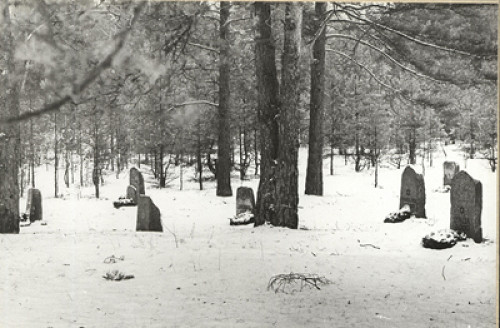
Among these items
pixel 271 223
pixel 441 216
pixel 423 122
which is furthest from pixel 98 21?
pixel 423 122

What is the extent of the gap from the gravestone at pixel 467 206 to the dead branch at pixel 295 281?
2.84m

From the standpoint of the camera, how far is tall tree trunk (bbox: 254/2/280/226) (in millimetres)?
7254

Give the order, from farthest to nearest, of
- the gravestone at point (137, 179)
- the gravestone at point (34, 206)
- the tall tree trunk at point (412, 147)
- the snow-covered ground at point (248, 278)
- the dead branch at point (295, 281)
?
the tall tree trunk at point (412, 147) → the gravestone at point (137, 179) → the gravestone at point (34, 206) → the dead branch at point (295, 281) → the snow-covered ground at point (248, 278)

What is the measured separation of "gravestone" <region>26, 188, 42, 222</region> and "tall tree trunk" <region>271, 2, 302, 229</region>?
5960mm

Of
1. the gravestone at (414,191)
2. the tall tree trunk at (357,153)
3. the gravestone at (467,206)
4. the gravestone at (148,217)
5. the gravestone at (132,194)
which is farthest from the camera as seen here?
the tall tree trunk at (357,153)

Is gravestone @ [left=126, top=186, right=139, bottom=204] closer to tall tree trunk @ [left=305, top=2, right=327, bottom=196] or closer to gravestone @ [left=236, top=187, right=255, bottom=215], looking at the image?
gravestone @ [left=236, top=187, right=255, bottom=215]

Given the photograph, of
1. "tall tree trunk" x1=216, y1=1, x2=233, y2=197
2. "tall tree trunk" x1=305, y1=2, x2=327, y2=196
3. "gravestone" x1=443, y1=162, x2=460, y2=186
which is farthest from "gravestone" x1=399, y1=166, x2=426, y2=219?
"gravestone" x1=443, y1=162, x2=460, y2=186

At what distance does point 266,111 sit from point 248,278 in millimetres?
3575

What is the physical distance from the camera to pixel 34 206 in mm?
9898

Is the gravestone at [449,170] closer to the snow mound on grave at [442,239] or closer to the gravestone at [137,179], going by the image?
the snow mound on grave at [442,239]

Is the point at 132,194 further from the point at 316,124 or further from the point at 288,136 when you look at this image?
the point at 288,136

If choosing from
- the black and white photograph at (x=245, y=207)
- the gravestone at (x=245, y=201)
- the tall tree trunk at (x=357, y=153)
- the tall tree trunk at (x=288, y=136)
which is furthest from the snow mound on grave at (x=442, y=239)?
the tall tree trunk at (x=357, y=153)

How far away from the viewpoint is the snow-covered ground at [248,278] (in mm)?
3555

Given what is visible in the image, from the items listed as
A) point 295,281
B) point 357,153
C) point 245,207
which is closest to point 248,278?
point 295,281
